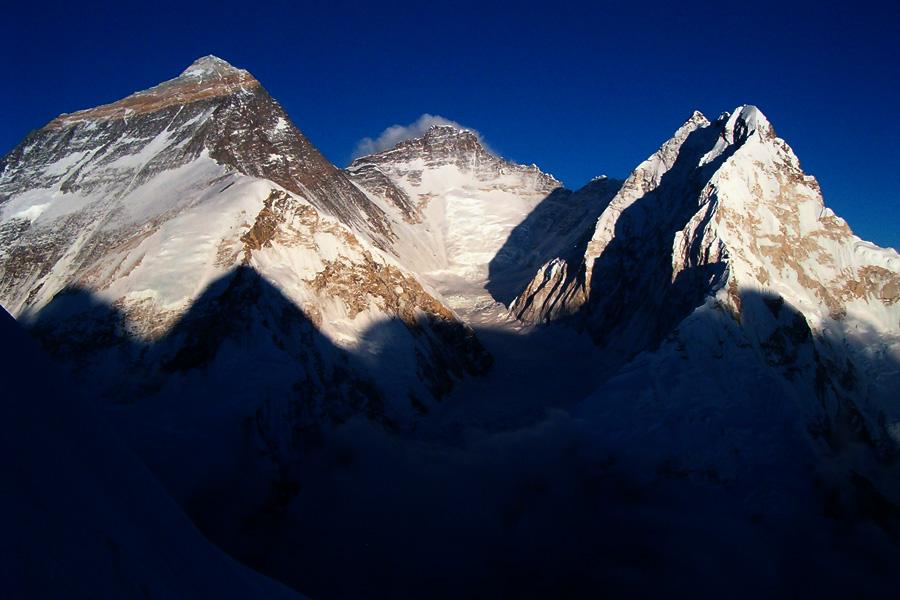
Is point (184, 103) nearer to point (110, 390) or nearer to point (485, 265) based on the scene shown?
point (485, 265)

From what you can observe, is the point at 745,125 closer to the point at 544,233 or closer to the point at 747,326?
the point at 747,326

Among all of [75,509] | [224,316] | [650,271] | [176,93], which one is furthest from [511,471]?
[176,93]

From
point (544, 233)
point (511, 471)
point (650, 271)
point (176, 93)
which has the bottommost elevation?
point (511, 471)

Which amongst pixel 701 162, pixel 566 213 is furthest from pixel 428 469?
pixel 566 213

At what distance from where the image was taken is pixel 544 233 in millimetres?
110500

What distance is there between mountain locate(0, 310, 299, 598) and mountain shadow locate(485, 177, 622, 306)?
75.2m

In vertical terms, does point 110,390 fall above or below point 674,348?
below

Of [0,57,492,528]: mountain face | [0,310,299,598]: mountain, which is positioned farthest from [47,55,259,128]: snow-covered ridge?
[0,310,299,598]: mountain

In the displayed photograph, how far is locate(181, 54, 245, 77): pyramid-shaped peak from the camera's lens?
10212 centimetres

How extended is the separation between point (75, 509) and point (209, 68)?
4304 inches

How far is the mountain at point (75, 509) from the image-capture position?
23.6ft

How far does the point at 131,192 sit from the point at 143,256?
25.3 metres

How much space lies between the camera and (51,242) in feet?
202

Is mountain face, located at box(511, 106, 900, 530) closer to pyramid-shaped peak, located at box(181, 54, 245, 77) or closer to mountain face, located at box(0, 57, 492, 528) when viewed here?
mountain face, located at box(0, 57, 492, 528)
